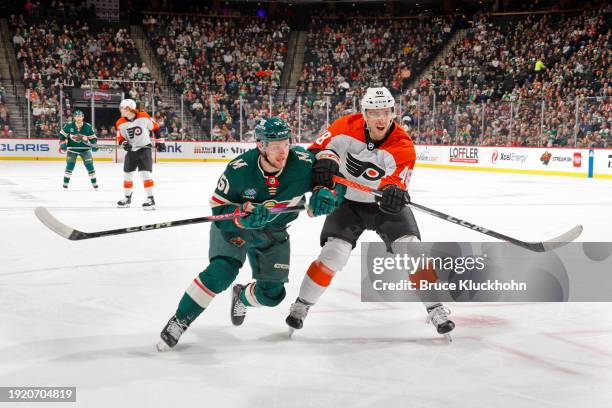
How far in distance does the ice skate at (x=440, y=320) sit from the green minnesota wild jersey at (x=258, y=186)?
0.82 meters

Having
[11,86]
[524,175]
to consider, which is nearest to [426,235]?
[524,175]

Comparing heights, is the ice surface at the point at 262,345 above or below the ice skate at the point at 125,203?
above

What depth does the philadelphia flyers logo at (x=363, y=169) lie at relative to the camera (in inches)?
138

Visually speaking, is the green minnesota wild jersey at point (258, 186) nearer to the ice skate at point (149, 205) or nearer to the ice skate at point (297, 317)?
the ice skate at point (297, 317)

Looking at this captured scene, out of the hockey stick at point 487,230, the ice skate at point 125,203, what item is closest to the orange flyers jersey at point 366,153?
the hockey stick at point 487,230

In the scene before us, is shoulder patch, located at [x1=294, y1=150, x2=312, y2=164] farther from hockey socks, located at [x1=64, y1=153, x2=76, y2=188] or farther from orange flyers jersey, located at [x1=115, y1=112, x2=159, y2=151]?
hockey socks, located at [x1=64, y1=153, x2=76, y2=188]

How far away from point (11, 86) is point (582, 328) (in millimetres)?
16819

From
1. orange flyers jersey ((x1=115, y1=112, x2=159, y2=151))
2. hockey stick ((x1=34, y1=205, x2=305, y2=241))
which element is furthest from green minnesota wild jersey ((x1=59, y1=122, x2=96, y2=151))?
hockey stick ((x1=34, y1=205, x2=305, y2=241))

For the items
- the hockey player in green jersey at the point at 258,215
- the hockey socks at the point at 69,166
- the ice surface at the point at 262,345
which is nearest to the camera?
the ice surface at the point at 262,345

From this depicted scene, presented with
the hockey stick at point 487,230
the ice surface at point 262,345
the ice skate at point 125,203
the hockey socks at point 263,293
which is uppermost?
the hockey stick at point 487,230

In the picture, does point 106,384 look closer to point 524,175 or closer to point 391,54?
point 524,175

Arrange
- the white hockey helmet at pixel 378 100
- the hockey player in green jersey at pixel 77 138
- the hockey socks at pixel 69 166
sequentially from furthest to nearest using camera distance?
the hockey player in green jersey at pixel 77 138 < the hockey socks at pixel 69 166 < the white hockey helmet at pixel 378 100

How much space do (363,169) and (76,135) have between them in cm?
833

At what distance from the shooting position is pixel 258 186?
301cm
